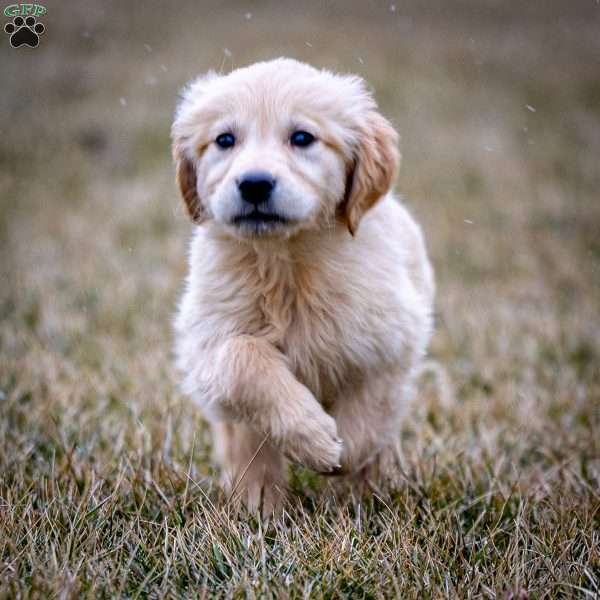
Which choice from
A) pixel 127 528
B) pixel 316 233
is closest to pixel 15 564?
pixel 127 528

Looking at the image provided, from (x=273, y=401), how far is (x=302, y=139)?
0.83m

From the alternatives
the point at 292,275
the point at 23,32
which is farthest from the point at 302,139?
the point at 23,32

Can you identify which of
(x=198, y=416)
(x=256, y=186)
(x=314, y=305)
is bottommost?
(x=198, y=416)

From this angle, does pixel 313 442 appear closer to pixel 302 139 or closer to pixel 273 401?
pixel 273 401

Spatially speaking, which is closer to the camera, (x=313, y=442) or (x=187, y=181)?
(x=313, y=442)

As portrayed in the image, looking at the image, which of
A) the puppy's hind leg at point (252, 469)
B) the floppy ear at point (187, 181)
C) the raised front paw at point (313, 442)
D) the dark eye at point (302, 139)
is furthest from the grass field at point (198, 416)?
the dark eye at point (302, 139)

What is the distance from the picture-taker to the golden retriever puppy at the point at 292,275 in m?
2.42

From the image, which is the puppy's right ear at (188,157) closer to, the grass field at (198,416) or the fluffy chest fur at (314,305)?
the fluffy chest fur at (314,305)

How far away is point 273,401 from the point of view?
237 cm

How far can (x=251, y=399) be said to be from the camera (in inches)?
95.0

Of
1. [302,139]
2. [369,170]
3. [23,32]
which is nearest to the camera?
[302,139]

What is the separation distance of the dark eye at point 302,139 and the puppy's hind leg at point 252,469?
0.94 meters

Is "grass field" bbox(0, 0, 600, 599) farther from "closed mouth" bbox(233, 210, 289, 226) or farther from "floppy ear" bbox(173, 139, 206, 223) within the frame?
"closed mouth" bbox(233, 210, 289, 226)

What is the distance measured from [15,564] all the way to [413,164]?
8116 millimetres
